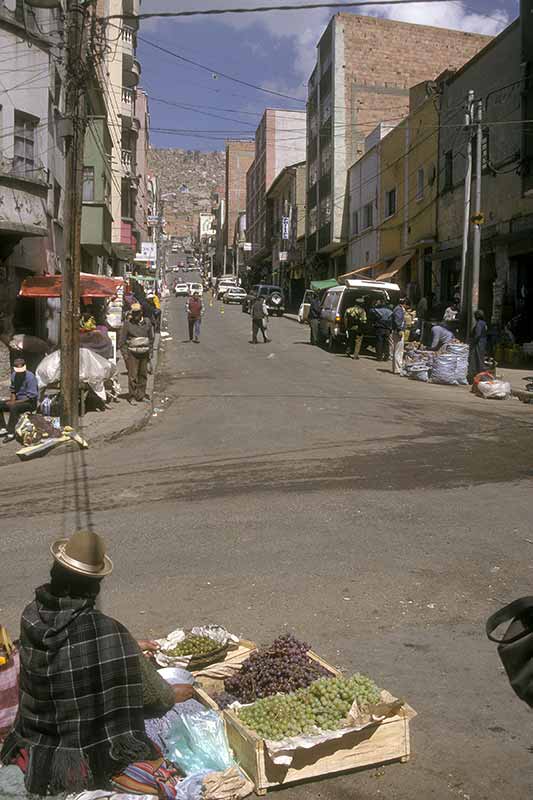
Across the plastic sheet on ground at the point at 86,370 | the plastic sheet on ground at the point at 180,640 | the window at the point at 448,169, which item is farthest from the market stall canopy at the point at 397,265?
the plastic sheet on ground at the point at 180,640

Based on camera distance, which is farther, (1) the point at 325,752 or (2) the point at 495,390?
(2) the point at 495,390

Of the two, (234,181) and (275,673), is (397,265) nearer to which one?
(275,673)

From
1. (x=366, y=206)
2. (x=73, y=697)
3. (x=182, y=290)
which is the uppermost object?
(x=366, y=206)

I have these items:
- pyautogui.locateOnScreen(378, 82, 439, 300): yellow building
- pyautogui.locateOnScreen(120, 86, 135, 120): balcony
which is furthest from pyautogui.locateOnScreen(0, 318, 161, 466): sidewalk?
pyautogui.locateOnScreen(120, 86, 135, 120): balcony

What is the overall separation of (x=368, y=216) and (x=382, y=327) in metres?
21.7

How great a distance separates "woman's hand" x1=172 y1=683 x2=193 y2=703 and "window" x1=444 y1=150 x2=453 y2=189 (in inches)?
1170

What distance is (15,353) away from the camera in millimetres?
16672

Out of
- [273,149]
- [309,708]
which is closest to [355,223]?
[273,149]

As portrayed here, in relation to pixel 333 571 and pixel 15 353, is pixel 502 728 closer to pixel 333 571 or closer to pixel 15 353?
pixel 333 571

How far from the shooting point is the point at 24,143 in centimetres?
2012

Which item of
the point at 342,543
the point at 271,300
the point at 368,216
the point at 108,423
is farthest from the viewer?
the point at 271,300

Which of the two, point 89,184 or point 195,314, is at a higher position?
point 89,184

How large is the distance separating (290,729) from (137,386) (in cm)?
1379

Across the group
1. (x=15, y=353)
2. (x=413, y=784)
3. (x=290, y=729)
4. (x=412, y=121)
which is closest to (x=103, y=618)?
(x=290, y=729)
